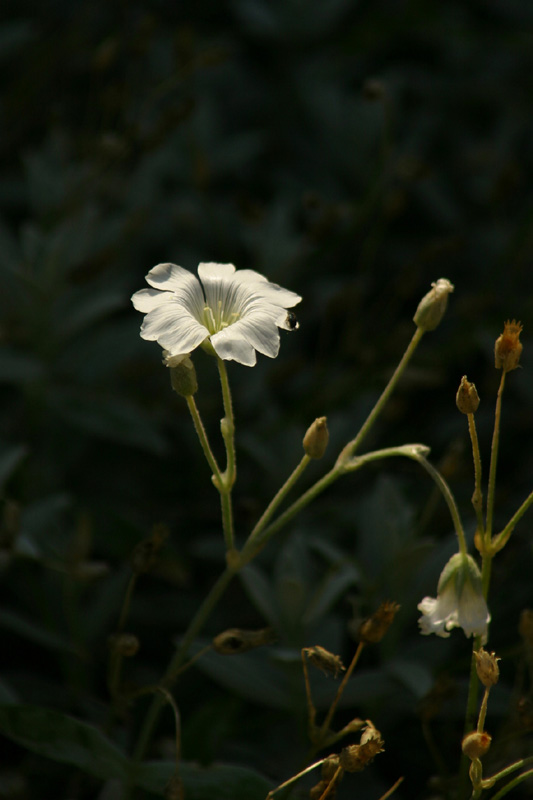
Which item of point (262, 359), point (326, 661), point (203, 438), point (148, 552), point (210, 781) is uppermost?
point (262, 359)

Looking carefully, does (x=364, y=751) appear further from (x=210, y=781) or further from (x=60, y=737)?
(x=60, y=737)

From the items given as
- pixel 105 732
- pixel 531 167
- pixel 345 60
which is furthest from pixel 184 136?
pixel 105 732

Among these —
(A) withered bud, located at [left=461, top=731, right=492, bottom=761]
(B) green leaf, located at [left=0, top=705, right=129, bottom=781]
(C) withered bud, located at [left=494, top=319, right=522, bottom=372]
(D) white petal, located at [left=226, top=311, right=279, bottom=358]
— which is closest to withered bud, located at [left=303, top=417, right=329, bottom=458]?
(D) white petal, located at [left=226, top=311, right=279, bottom=358]

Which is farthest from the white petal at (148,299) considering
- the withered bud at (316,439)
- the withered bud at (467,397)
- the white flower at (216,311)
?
the withered bud at (467,397)

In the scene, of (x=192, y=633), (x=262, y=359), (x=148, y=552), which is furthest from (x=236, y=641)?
(x=262, y=359)

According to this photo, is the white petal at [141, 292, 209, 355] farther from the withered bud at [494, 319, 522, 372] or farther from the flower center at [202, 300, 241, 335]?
the withered bud at [494, 319, 522, 372]
